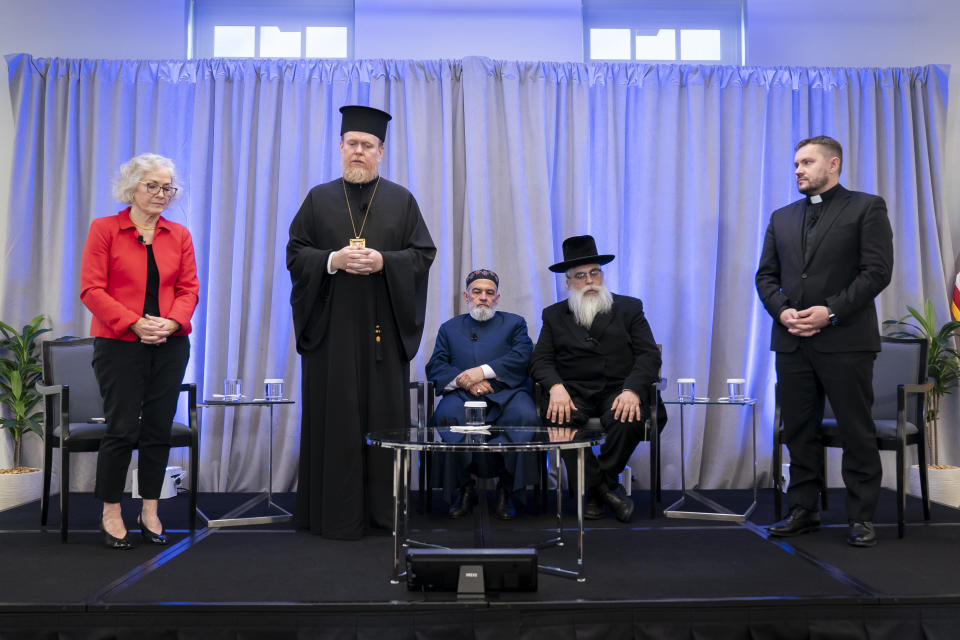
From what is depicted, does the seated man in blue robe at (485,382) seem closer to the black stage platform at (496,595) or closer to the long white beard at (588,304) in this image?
the long white beard at (588,304)

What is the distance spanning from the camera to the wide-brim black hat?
4398 millimetres

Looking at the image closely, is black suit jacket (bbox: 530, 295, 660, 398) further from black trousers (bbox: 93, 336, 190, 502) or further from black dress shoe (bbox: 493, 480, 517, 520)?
black trousers (bbox: 93, 336, 190, 502)

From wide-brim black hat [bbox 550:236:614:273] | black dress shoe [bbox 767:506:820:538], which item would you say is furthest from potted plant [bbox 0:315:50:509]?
black dress shoe [bbox 767:506:820:538]

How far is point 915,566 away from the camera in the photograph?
288cm

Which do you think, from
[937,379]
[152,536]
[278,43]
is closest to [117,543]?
[152,536]

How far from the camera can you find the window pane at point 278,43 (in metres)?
5.54

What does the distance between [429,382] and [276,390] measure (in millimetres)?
859

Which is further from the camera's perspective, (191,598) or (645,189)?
(645,189)

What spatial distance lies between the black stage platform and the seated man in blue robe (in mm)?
590

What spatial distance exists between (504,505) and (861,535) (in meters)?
1.68

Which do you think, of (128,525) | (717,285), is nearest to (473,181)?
(717,285)

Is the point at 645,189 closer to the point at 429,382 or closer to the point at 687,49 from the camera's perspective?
the point at 687,49

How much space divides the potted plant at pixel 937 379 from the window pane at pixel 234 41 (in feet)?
15.7

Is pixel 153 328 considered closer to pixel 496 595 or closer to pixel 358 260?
pixel 358 260
